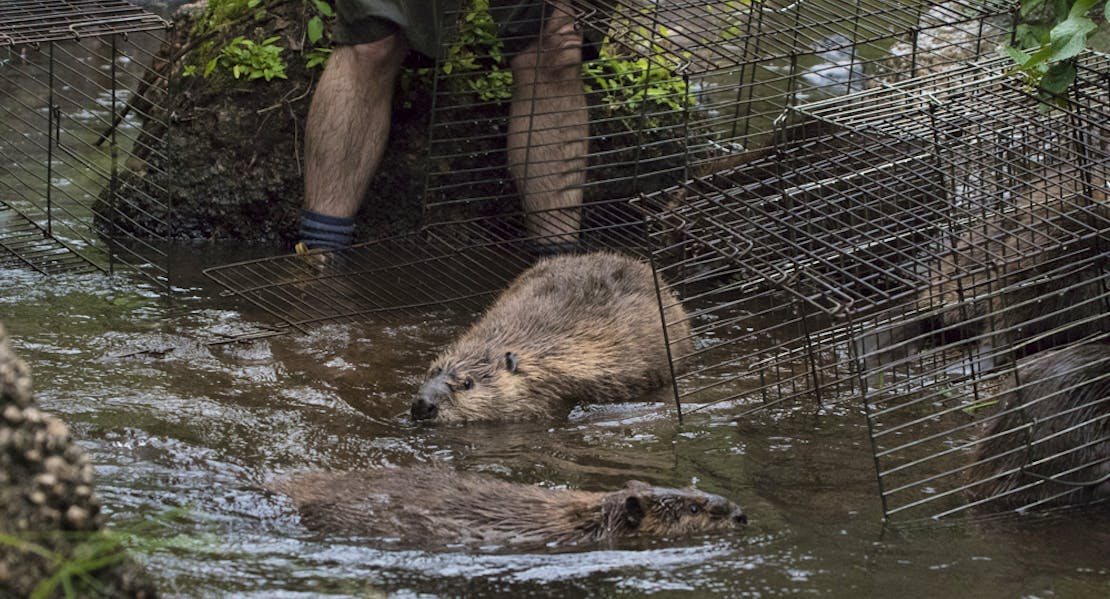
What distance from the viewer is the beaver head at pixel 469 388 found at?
5168 mm

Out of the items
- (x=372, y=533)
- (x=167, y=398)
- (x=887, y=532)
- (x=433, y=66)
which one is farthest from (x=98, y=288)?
(x=887, y=532)

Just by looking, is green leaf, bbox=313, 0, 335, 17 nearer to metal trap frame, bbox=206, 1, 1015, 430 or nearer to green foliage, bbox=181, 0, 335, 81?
green foliage, bbox=181, 0, 335, 81

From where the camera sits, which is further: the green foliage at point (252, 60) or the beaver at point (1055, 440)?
the green foliage at point (252, 60)

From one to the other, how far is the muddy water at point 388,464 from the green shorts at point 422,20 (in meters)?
1.35

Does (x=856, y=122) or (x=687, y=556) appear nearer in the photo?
(x=687, y=556)

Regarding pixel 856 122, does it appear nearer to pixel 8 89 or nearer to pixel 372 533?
pixel 372 533

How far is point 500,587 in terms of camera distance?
3566mm

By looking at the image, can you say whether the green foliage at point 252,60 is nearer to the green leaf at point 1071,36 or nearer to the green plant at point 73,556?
the green leaf at point 1071,36

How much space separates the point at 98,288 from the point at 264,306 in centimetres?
84

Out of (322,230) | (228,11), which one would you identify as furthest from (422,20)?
(228,11)

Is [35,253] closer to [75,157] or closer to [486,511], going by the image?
[75,157]

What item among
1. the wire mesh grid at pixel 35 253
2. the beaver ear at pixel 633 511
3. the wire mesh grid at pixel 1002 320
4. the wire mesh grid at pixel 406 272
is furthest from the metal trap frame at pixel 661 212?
the beaver ear at pixel 633 511

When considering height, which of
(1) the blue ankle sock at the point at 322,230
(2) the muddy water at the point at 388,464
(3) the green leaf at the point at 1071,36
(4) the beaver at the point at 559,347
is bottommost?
(2) the muddy water at the point at 388,464

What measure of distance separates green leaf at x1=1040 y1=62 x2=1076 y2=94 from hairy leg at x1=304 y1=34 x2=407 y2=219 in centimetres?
326
